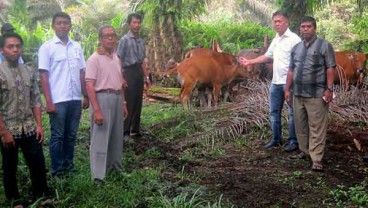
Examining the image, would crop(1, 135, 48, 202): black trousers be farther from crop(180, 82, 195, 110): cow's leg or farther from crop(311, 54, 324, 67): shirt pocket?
crop(180, 82, 195, 110): cow's leg

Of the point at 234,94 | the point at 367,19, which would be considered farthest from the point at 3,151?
the point at 367,19

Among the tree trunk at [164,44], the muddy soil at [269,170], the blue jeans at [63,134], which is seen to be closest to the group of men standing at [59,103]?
the blue jeans at [63,134]

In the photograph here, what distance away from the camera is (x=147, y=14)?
12.2 m

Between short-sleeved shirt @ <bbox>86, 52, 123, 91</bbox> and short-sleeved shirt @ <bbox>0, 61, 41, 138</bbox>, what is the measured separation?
68cm

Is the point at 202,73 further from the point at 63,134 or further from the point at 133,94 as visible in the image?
the point at 63,134

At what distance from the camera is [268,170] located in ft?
19.4

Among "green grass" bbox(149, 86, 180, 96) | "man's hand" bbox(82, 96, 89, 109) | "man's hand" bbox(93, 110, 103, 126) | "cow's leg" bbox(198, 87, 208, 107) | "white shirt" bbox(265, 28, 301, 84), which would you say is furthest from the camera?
"green grass" bbox(149, 86, 180, 96)

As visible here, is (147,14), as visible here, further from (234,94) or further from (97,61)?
(97,61)

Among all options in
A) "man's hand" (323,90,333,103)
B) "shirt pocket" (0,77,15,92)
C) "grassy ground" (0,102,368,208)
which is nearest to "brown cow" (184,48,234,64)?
"grassy ground" (0,102,368,208)

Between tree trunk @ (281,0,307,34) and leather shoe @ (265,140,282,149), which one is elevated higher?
tree trunk @ (281,0,307,34)

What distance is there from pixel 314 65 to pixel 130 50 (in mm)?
2823

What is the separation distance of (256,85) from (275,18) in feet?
9.07

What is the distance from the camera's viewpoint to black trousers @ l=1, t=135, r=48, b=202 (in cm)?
454

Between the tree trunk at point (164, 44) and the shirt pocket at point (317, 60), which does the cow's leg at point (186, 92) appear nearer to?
the tree trunk at point (164, 44)
